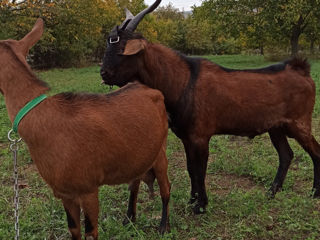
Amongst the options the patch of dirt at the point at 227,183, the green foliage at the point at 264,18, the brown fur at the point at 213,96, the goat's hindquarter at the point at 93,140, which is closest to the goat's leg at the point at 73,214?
the goat's hindquarter at the point at 93,140

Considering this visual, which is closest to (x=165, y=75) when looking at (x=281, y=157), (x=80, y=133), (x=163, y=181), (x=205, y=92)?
(x=205, y=92)

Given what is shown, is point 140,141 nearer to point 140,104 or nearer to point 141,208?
point 140,104

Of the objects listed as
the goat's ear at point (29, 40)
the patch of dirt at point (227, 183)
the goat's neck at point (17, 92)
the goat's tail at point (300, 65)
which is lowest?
the patch of dirt at point (227, 183)

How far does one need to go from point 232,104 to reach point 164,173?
3.76ft

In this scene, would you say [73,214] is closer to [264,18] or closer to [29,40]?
[29,40]

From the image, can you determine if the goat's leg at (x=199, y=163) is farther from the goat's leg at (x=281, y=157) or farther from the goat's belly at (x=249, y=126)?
the goat's leg at (x=281, y=157)

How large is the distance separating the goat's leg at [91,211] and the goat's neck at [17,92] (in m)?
0.80

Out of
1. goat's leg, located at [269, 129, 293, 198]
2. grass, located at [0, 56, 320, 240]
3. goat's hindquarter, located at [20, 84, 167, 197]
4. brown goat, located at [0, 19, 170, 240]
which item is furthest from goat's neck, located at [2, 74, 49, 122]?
goat's leg, located at [269, 129, 293, 198]

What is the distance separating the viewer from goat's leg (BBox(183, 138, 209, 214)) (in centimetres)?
397

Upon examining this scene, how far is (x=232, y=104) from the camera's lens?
13.3ft

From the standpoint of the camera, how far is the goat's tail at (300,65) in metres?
4.39

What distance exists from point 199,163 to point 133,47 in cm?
146

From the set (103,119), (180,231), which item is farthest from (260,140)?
(103,119)

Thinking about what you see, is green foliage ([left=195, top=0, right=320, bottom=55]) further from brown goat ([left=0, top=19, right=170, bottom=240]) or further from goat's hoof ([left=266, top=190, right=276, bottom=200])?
brown goat ([left=0, top=19, right=170, bottom=240])
